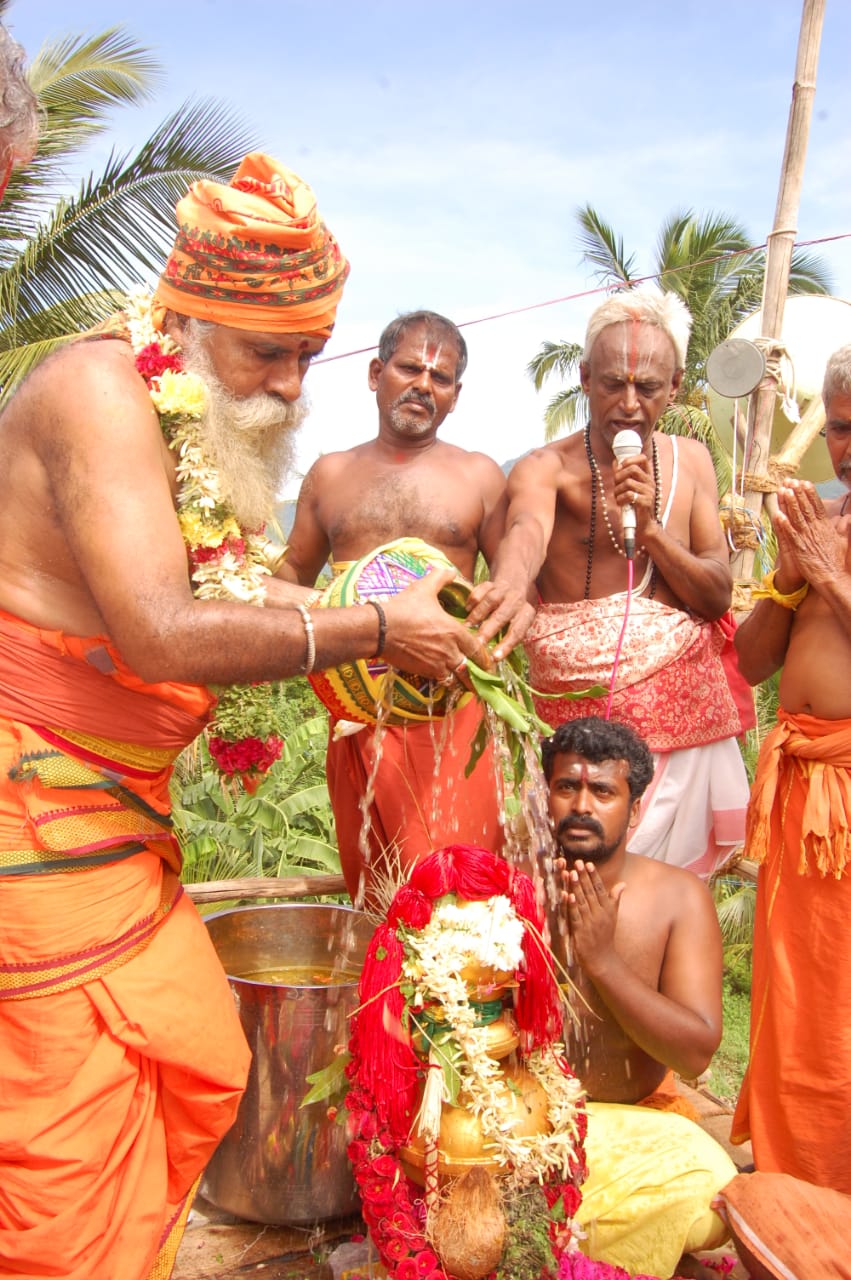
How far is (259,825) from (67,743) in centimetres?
438

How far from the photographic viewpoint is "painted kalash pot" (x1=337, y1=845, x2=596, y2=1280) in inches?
97.6

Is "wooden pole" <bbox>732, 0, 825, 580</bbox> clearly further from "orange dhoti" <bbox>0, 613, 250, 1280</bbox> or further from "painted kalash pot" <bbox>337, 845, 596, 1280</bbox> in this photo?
"orange dhoti" <bbox>0, 613, 250, 1280</bbox>

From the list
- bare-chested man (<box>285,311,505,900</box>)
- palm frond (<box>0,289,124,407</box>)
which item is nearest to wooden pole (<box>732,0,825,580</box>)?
bare-chested man (<box>285,311,505,900</box>)

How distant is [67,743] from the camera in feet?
8.17

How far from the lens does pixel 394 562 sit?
9.38 feet

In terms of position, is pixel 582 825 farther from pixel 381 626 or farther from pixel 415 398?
pixel 415 398

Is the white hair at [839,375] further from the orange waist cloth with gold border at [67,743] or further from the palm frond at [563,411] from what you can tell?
the palm frond at [563,411]

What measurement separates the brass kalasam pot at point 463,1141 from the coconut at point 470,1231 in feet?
0.18

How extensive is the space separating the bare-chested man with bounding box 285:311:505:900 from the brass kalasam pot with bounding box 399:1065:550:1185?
50.1 inches

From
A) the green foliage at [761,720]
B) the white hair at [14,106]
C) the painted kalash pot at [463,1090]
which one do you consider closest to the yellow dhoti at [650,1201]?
the painted kalash pot at [463,1090]

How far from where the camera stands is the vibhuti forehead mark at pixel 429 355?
13.4ft

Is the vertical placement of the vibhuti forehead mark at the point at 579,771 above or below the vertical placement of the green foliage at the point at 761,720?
below

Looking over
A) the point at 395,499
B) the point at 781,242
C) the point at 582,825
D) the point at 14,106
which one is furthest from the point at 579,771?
the point at 781,242

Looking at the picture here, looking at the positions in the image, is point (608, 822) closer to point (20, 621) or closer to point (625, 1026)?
point (625, 1026)
